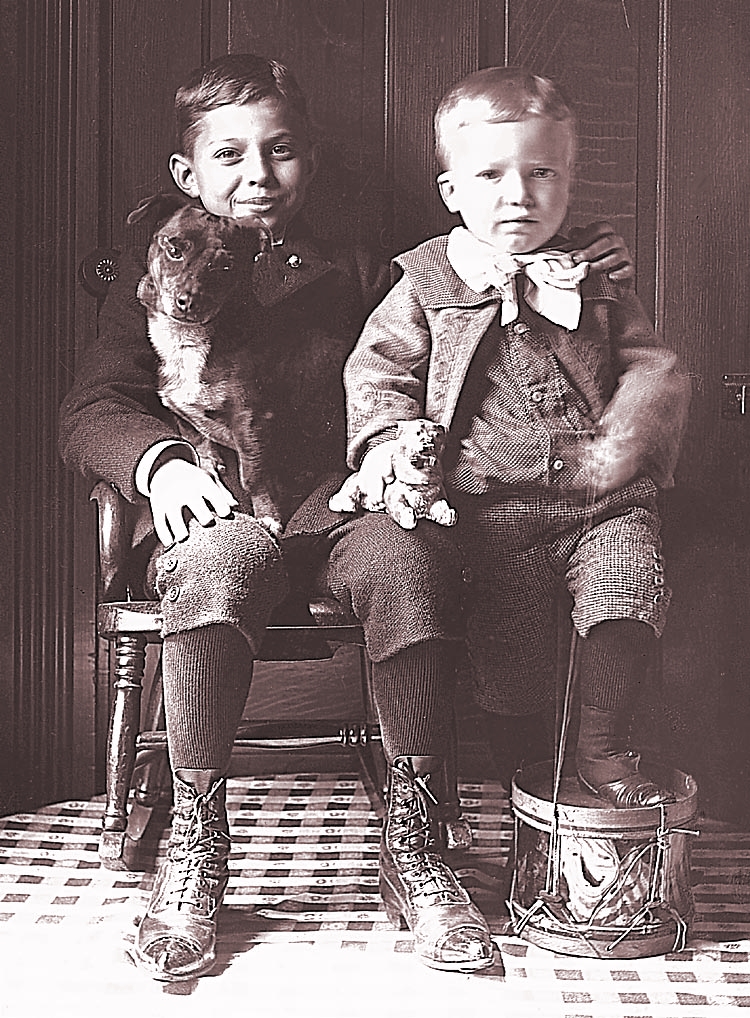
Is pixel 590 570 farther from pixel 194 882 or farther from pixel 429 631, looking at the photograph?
pixel 194 882

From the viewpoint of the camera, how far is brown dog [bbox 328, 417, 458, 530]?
1.43 meters

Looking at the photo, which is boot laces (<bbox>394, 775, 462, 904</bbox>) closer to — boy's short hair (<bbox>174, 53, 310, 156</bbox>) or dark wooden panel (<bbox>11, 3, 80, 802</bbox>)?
dark wooden panel (<bbox>11, 3, 80, 802</bbox>)

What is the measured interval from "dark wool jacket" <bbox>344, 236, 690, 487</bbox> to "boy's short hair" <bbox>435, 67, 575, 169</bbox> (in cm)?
14

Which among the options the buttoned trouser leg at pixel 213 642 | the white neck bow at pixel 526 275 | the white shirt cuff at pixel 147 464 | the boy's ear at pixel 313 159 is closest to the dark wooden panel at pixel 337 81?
the boy's ear at pixel 313 159

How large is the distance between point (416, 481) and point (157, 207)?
48 cm

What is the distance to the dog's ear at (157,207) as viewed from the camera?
5.02 ft

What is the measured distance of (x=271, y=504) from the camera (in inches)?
60.7

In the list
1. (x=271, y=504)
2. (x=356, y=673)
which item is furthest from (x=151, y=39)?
(x=356, y=673)

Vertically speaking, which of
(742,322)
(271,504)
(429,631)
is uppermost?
(742,322)

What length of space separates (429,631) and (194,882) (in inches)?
14.9

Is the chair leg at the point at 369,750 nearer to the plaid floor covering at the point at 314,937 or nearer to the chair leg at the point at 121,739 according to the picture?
the plaid floor covering at the point at 314,937

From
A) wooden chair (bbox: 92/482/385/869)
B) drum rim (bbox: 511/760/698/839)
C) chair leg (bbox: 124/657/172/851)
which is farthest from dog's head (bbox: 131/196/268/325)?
drum rim (bbox: 511/760/698/839)

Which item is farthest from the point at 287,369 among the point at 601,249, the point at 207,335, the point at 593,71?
the point at 593,71

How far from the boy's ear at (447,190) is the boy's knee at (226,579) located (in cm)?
46
